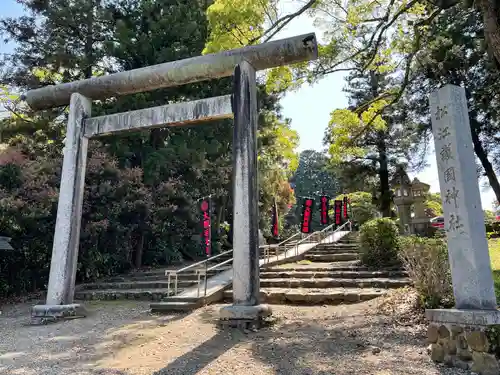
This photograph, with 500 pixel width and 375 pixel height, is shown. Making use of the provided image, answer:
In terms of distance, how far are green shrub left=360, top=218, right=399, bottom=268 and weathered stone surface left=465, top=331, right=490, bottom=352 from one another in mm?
6057

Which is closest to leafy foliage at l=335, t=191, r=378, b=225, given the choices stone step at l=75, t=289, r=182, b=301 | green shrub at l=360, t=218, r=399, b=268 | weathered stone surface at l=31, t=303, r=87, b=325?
green shrub at l=360, t=218, r=399, b=268

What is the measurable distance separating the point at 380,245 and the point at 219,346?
20.8 feet

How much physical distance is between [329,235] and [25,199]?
13.9 m

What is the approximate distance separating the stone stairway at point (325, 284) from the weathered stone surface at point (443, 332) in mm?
3246

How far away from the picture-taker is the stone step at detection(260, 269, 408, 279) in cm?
899

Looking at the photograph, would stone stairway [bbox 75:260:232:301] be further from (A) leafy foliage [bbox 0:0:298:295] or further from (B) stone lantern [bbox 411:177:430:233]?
(B) stone lantern [bbox 411:177:430:233]

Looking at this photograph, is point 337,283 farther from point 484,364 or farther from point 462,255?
point 484,364

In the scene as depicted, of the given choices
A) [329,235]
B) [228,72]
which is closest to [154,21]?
[228,72]

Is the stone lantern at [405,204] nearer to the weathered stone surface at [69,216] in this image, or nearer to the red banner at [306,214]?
the red banner at [306,214]

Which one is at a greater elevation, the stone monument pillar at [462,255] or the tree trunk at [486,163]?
the tree trunk at [486,163]

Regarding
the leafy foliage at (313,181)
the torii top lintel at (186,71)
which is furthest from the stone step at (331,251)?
the leafy foliage at (313,181)

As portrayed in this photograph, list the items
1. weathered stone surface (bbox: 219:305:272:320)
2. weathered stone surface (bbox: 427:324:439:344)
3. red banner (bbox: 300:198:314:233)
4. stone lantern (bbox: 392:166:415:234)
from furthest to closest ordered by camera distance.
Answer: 1. stone lantern (bbox: 392:166:415:234)
2. red banner (bbox: 300:198:314:233)
3. weathered stone surface (bbox: 219:305:272:320)
4. weathered stone surface (bbox: 427:324:439:344)

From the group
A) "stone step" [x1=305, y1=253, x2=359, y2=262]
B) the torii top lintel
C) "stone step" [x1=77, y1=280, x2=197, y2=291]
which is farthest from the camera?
"stone step" [x1=305, y1=253, x2=359, y2=262]

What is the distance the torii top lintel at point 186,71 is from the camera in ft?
22.5
